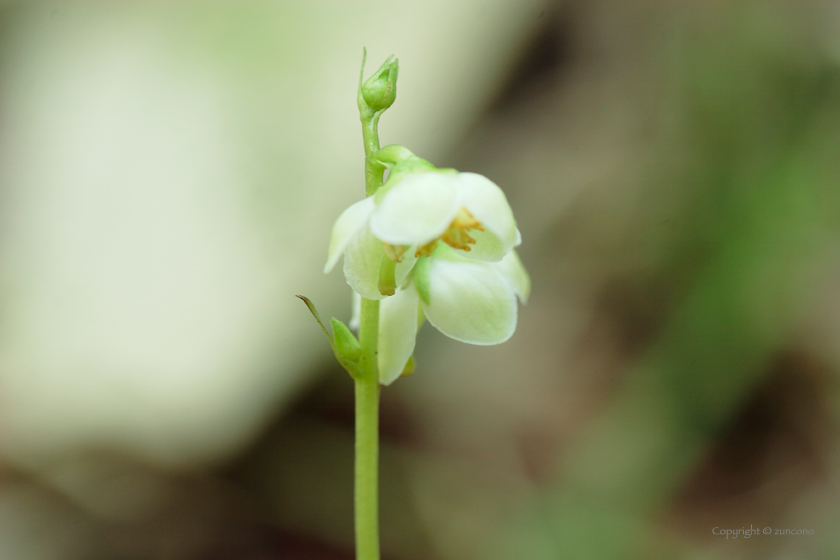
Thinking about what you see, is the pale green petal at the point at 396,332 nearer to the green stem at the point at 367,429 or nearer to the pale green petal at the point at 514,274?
the green stem at the point at 367,429

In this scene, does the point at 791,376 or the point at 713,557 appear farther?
the point at 791,376

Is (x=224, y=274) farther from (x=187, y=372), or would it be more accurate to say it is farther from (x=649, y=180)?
(x=649, y=180)

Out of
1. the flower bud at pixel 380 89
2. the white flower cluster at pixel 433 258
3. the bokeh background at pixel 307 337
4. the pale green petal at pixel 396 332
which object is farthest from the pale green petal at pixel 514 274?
the bokeh background at pixel 307 337

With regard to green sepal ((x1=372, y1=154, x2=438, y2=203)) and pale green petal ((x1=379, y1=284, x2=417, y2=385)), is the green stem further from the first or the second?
green sepal ((x1=372, y1=154, x2=438, y2=203))

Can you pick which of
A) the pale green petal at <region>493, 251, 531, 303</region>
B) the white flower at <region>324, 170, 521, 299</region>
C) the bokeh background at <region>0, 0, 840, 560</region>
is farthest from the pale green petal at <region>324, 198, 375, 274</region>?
the bokeh background at <region>0, 0, 840, 560</region>

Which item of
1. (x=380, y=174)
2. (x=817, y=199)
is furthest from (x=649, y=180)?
(x=380, y=174)

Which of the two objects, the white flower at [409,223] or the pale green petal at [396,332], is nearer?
the white flower at [409,223]
